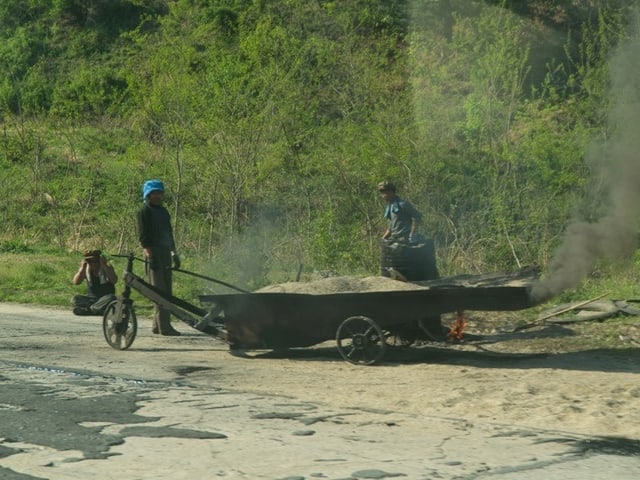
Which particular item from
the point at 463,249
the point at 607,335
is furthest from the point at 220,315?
the point at 463,249

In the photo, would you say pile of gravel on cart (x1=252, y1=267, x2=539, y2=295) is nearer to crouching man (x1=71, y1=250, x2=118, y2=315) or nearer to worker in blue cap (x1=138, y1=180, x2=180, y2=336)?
worker in blue cap (x1=138, y1=180, x2=180, y2=336)

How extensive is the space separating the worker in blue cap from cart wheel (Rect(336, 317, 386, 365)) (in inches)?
121

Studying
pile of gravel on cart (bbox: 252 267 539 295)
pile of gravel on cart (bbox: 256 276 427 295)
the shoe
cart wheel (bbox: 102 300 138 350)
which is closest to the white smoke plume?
pile of gravel on cart (bbox: 252 267 539 295)

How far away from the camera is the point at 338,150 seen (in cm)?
2242

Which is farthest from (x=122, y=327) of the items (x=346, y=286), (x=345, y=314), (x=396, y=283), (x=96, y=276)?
(x=396, y=283)

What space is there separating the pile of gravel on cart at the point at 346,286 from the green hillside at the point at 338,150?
3233 mm

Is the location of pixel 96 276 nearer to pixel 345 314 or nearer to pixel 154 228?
pixel 154 228

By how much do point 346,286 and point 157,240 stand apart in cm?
261

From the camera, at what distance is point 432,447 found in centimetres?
722

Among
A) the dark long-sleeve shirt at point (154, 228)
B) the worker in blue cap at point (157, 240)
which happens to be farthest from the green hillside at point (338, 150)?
the dark long-sleeve shirt at point (154, 228)

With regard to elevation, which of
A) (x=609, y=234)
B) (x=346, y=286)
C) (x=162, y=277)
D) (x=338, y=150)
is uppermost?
(x=338, y=150)

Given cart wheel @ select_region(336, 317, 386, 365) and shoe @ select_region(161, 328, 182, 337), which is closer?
cart wheel @ select_region(336, 317, 386, 365)

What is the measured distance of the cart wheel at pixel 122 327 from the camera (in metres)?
12.1

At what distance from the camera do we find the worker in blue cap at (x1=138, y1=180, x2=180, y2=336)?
1309 cm
